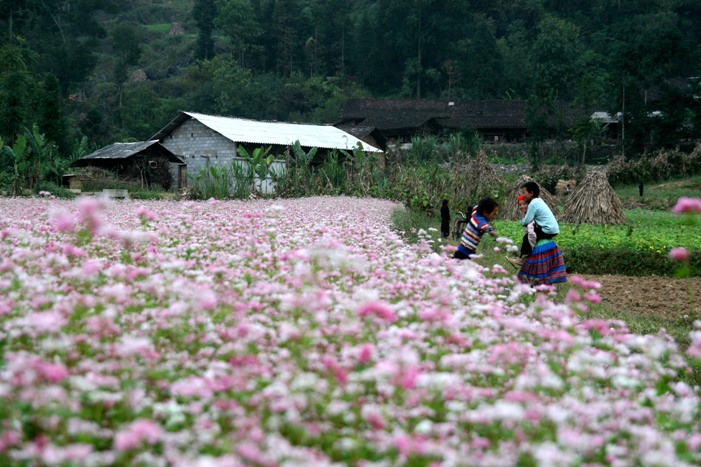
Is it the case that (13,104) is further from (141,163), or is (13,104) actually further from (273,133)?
(273,133)

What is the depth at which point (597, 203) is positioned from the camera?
19.4 meters

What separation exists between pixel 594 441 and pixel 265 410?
1.54 meters

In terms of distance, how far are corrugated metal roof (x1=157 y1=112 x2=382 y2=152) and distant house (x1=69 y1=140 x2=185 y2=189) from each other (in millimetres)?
2055

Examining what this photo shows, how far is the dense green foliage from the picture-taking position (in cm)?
5884

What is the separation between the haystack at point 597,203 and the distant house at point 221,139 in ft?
46.0

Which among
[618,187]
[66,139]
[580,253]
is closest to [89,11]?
[66,139]

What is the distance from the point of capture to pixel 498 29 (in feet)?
240

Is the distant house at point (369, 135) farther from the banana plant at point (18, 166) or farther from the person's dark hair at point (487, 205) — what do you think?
the person's dark hair at point (487, 205)

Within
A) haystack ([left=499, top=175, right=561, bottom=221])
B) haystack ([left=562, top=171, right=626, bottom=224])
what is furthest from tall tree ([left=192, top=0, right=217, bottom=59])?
haystack ([left=562, top=171, right=626, bottom=224])

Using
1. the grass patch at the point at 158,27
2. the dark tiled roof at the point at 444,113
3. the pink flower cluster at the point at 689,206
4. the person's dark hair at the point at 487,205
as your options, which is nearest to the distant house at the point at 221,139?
the dark tiled roof at the point at 444,113

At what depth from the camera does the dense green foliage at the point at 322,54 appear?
58844 mm

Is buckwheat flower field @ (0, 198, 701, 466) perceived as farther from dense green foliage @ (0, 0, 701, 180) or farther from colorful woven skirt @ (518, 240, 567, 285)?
dense green foliage @ (0, 0, 701, 180)

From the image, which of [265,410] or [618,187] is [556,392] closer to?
[265,410]

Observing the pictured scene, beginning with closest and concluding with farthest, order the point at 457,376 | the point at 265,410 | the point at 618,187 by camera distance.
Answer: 1. the point at 265,410
2. the point at 457,376
3. the point at 618,187
